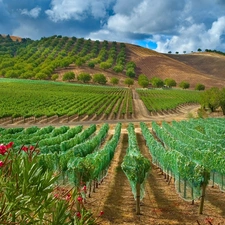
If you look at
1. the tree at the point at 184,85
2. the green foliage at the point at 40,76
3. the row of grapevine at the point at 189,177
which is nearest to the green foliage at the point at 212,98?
the row of grapevine at the point at 189,177

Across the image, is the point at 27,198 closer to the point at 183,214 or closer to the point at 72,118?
the point at 183,214

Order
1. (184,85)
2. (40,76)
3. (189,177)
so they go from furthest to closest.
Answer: (184,85)
(40,76)
(189,177)

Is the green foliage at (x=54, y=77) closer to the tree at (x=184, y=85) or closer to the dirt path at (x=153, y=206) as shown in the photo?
the tree at (x=184, y=85)

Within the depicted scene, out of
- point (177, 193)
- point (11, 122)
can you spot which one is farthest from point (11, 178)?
point (11, 122)

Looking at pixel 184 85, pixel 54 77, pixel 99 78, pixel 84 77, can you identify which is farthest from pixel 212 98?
pixel 54 77

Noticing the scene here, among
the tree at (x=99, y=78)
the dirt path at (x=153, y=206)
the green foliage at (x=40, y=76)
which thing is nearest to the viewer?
the dirt path at (x=153, y=206)

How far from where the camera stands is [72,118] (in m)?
69.9

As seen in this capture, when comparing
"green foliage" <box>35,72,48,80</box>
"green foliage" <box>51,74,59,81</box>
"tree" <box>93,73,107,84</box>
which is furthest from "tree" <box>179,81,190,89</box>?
"green foliage" <box>35,72,48,80</box>

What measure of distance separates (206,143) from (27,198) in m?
25.7

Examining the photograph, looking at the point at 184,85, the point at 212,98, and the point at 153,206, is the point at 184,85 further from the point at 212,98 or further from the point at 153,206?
the point at 153,206

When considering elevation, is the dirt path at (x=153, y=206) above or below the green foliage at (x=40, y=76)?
below

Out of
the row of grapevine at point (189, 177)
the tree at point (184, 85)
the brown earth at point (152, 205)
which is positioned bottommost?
the brown earth at point (152, 205)

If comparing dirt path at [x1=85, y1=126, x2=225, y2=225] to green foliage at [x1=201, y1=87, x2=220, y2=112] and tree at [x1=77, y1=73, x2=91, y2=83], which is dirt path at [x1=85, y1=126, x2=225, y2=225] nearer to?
green foliage at [x1=201, y1=87, x2=220, y2=112]

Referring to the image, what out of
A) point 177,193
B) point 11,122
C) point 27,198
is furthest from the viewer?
point 11,122
